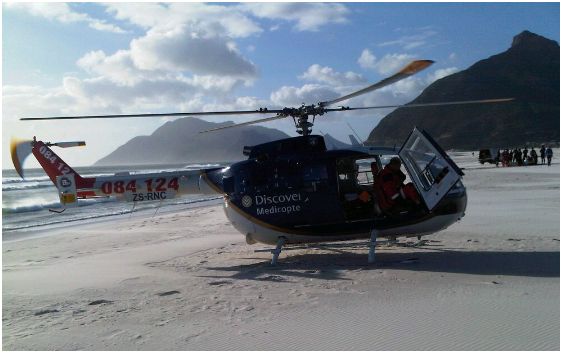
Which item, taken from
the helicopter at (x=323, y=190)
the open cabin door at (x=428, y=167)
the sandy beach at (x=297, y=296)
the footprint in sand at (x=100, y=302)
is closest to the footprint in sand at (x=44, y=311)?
the sandy beach at (x=297, y=296)

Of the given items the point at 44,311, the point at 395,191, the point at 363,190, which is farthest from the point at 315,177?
the point at 44,311

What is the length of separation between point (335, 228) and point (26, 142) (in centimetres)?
709

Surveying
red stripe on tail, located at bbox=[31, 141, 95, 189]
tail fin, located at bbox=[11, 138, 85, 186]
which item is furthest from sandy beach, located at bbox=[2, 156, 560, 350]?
tail fin, located at bbox=[11, 138, 85, 186]

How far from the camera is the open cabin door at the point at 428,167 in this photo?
25.2 ft

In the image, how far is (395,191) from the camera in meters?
8.34

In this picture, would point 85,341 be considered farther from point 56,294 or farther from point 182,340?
point 56,294

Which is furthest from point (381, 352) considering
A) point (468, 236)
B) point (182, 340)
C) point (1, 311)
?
point (468, 236)

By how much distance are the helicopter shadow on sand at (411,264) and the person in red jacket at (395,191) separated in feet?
3.00

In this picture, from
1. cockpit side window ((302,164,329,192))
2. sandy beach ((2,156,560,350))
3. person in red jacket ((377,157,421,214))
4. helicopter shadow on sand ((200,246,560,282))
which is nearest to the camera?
sandy beach ((2,156,560,350))

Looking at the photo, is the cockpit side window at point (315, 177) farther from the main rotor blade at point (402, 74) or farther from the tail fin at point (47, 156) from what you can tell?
the tail fin at point (47, 156)

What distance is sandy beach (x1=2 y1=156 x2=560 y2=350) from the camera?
4.66 m

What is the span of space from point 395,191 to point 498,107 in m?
144

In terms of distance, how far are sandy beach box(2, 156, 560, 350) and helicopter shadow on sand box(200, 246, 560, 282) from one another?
3 cm

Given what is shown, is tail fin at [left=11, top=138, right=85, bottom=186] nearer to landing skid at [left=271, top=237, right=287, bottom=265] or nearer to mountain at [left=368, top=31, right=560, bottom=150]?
landing skid at [left=271, top=237, right=287, bottom=265]
